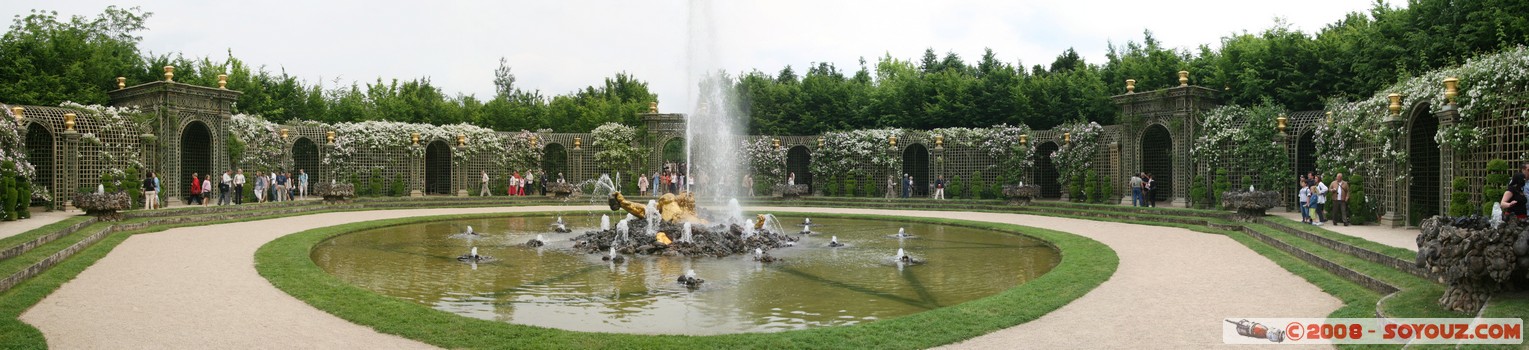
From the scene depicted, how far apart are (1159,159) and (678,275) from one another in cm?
2089

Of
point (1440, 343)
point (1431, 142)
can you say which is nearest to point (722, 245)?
point (1440, 343)

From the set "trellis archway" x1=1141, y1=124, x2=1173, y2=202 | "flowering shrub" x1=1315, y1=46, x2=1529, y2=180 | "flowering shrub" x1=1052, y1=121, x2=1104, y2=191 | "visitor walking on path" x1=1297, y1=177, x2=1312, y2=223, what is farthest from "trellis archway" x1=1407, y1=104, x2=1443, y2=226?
"flowering shrub" x1=1052, y1=121, x2=1104, y2=191

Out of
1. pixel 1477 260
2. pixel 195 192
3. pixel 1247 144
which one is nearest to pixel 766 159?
pixel 1247 144

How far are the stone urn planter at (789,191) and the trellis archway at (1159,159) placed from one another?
429 inches

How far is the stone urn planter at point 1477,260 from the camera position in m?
6.34

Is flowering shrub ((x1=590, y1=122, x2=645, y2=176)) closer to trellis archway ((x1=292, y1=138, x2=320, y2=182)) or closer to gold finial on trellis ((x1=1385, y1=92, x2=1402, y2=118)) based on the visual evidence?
trellis archway ((x1=292, y1=138, x2=320, y2=182))

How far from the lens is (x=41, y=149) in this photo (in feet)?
68.5

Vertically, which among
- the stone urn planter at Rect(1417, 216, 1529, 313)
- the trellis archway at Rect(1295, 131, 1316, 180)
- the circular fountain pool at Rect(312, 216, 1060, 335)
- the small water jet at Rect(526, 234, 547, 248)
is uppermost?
the trellis archway at Rect(1295, 131, 1316, 180)

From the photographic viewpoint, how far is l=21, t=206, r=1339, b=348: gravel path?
6.25 meters

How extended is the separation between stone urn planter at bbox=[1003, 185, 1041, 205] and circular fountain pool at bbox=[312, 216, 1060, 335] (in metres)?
9.86

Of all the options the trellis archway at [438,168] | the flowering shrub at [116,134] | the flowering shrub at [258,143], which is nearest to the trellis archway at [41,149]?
the flowering shrub at [116,134]

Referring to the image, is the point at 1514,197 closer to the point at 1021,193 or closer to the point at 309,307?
the point at 309,307

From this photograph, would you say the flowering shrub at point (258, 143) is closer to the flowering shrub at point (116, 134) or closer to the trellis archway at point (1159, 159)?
the flowering shrub at point (116, 134)

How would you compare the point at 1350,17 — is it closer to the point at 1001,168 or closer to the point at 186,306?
the point at 1001,168
